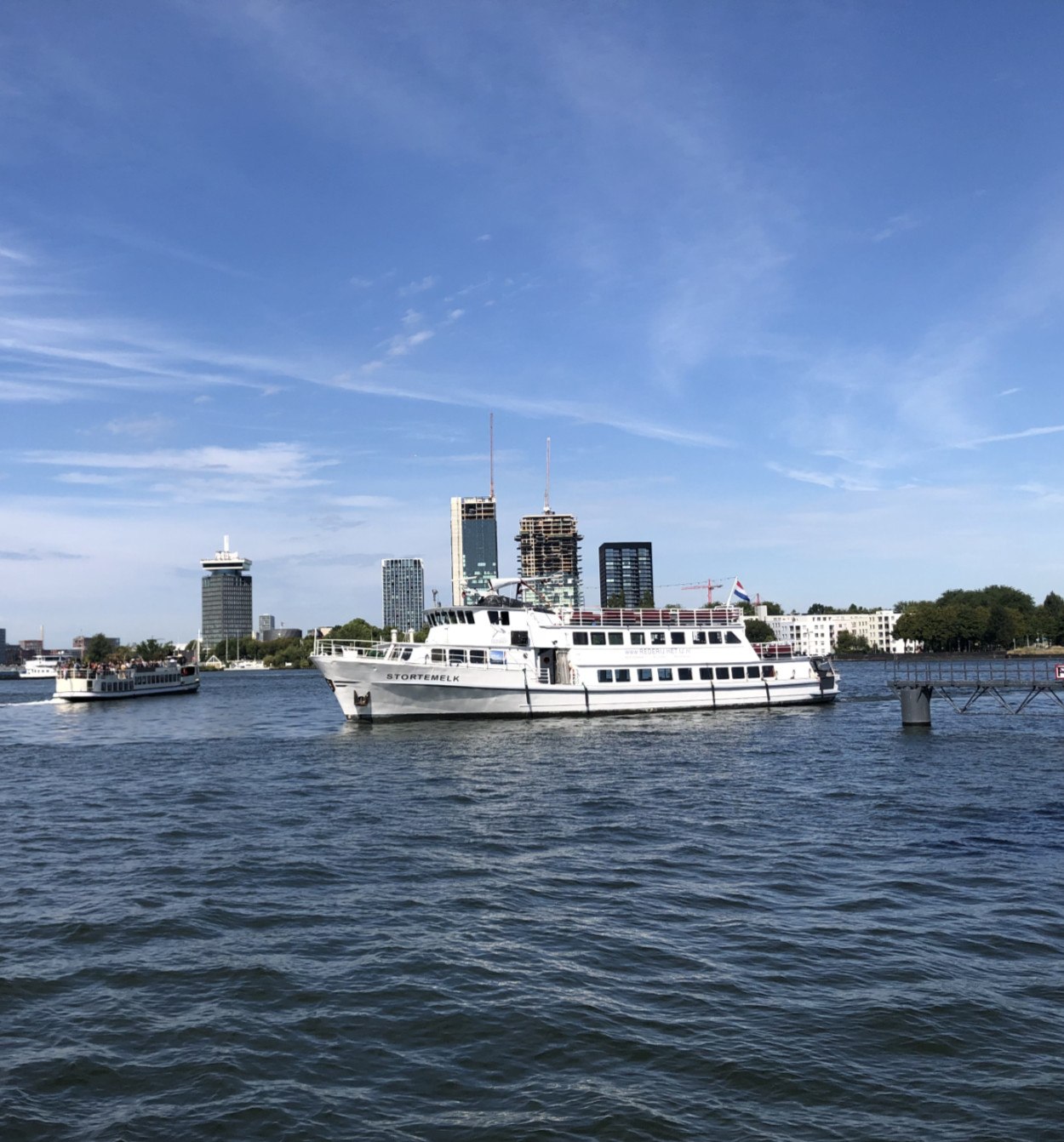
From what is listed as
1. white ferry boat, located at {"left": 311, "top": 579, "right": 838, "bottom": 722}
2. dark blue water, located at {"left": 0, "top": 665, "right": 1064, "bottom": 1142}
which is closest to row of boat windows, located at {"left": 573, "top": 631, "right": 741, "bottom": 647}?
white ferry boat, located at {"left": 311, "top": 579, "right": 838, "bottom": 722}

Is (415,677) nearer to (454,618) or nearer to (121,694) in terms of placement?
(454,618)

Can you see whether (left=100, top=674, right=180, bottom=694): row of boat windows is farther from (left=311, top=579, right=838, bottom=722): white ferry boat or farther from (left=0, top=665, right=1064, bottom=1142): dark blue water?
(left=0, top=665, right=1064, bottom=1142): dark blue water

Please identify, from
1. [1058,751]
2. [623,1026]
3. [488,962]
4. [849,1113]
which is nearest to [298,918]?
[488,962]

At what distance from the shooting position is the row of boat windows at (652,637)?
63000mm

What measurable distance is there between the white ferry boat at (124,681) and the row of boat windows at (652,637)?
74.1 meters

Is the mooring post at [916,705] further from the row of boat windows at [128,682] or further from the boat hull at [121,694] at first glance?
the row of boat windows at [128,682]

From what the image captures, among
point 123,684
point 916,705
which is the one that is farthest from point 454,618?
point 123,684

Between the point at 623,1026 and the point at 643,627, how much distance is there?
51370mm

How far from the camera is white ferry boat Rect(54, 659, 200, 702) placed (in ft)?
363

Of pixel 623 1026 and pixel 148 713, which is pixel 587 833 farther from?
pixel 148 713

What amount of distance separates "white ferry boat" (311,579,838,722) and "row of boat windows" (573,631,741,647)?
0.07 m

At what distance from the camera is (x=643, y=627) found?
213 ft

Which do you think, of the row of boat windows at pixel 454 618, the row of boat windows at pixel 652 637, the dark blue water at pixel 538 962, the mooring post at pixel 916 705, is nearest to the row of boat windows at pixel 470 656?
the row of boat windows at pixel 454 618

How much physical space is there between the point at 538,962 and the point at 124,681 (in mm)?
114267
